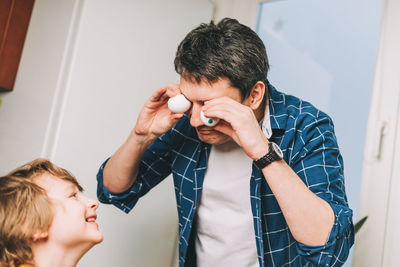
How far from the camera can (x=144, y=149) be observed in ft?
4.22

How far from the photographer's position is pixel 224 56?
1.08 metres

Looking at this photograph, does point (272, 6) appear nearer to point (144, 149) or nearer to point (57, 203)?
point (144, 149)

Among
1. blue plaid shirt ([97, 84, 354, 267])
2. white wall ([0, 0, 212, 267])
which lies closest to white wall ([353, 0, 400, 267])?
blue plaid shirt ([97, 84, 354, 267])

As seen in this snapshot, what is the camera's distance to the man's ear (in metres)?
1.16

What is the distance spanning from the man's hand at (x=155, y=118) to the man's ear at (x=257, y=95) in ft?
0.76

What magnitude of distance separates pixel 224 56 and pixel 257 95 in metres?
0.17

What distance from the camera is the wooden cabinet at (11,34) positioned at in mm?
1502

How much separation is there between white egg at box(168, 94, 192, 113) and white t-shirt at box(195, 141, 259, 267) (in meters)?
0.24

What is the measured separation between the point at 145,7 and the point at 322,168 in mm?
1014

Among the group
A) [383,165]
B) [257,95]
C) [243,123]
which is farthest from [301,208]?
[383,165]

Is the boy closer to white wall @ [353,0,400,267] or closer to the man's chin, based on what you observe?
the man's chin

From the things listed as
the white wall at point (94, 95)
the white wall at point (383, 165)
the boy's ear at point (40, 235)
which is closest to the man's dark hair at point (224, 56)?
the white wall at point (94, 95)

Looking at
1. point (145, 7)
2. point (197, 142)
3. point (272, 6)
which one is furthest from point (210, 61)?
point (272, 6)

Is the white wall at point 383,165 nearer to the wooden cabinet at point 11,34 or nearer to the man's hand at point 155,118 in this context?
the man's hand at point 155,118
